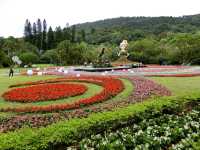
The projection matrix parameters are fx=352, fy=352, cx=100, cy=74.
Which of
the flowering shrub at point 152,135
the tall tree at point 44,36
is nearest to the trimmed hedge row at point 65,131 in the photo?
the flowering shrub at point 152,135

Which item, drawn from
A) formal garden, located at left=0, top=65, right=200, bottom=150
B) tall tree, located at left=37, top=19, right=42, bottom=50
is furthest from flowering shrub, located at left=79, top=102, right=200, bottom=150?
tall tree, located at left=37, top=19, right=42, bottom=50

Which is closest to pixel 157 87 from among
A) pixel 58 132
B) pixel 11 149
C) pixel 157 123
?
pixel 157 123

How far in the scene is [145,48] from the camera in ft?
225

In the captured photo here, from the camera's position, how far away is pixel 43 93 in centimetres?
1867

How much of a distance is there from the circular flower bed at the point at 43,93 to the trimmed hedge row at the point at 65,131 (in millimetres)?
6104

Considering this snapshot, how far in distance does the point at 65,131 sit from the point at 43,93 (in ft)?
30.7

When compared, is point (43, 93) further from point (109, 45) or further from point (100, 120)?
point (109, 45)

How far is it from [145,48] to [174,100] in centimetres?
5513

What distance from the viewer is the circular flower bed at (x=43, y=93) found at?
17359 mm

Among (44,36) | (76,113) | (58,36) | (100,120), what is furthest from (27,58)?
(100,120)

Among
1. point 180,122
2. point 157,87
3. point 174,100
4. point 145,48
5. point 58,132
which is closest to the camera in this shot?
point 58,132

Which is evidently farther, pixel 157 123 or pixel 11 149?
pixel 157 123

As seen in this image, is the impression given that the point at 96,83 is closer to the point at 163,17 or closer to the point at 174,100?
the point at 174,100

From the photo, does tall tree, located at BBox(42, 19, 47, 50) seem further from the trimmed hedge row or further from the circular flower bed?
the trimmed hedge row
